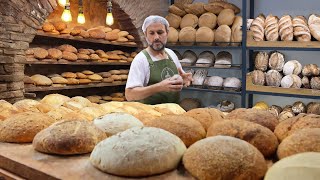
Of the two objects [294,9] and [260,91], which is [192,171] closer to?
[260,91]

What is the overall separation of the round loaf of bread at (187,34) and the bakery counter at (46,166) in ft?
12.4

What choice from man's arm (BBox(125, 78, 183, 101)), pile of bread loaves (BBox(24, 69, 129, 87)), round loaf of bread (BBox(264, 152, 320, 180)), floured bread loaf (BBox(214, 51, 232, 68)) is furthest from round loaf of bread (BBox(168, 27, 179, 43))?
round loaf of bread (BBox(264, 152, 320, 180))

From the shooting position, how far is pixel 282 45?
3.98 meters

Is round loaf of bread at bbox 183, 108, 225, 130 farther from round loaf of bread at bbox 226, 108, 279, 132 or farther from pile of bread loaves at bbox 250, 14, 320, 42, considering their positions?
pile of bread loaves at bbox 250, 14, 320, 42

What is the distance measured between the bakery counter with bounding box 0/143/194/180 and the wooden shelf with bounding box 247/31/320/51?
10.9ft

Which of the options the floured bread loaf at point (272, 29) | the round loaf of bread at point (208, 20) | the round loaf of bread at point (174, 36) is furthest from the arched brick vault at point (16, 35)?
the floured bread loaf at point (272, 29)

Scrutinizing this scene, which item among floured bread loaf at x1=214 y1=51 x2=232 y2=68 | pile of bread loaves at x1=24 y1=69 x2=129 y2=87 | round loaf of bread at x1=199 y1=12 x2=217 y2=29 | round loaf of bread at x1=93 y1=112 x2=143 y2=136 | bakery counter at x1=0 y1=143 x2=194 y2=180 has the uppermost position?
round loaf of bread at x1=199 y1=12 x2=217 y2=29

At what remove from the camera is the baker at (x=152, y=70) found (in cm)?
297

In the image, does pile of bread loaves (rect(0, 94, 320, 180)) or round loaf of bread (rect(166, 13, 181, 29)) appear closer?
pile of bread loaves (rect(0, 94, 320, 180))

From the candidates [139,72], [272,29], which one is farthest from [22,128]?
[272,29]

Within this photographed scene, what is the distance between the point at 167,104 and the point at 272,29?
255 cm

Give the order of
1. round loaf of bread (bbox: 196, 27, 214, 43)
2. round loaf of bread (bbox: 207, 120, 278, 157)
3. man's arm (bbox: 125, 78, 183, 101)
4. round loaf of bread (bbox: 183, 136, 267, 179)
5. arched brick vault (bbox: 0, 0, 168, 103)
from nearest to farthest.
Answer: round loaf of bread (bbox: 183, 136, 267, 179) → round loaf of bread (bbox: 207, 120, 278, 157) → man's arm (bbox: 125, 78, 183, 101) → arched brick vault (bbox: 0, 0, 168, 103) → round loaf of bread (bbox: 196, 27, 214, 43)

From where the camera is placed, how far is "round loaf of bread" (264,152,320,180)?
729mm

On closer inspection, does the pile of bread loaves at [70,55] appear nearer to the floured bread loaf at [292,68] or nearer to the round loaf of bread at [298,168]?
the floured bread loaf at [292,68]
